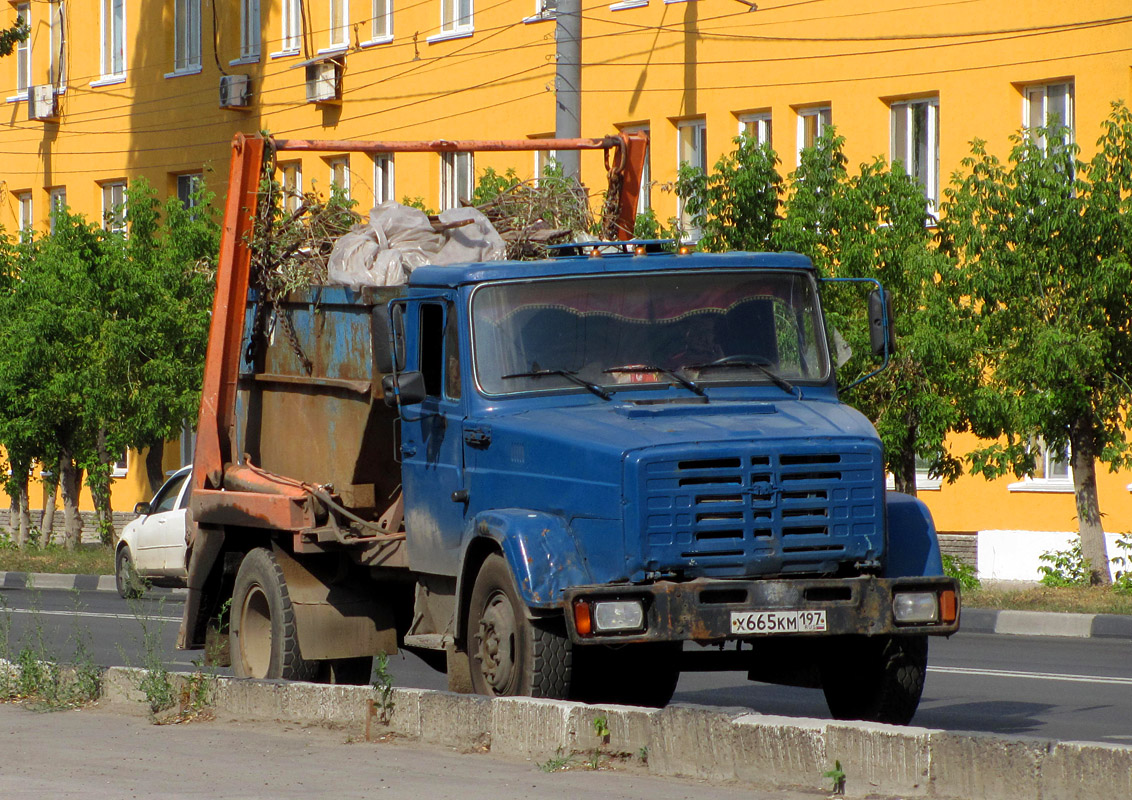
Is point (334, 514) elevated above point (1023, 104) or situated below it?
below

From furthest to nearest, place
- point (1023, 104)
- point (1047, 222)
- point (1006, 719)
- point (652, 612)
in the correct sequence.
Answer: point (1023, 104) → point (1047, 222) → point (1006, 719) → point (652, 612)

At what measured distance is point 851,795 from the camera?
22.7 ft

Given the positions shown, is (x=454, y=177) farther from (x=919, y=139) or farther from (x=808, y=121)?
(x=919, y=139)

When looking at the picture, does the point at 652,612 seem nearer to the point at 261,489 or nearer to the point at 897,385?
the point at 261,489

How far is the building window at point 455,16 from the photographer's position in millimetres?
32531

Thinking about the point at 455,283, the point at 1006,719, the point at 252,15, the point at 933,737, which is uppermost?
the point at 252,15

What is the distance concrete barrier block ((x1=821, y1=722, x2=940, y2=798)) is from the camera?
267 inches

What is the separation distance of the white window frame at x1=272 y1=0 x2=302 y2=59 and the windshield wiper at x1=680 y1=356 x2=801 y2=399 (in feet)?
90.8

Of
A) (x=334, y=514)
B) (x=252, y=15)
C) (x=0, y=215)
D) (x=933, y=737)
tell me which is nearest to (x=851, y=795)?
(x=933, y=737)

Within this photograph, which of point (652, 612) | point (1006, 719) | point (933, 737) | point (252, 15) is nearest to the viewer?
point (933, 737)

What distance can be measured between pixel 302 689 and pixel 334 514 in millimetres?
1427

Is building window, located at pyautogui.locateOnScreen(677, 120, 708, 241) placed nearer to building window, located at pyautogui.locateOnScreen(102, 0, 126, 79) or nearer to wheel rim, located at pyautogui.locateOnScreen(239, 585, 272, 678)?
building window, located at pyautogui.locateOnScreen(102, 0, 126, 79)

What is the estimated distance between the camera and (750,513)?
8.38m

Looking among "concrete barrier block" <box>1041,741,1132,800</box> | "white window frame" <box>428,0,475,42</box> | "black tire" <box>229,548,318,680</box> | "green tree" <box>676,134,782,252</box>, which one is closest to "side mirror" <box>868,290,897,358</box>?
"black tire" <box>229,548,318,680</box>
